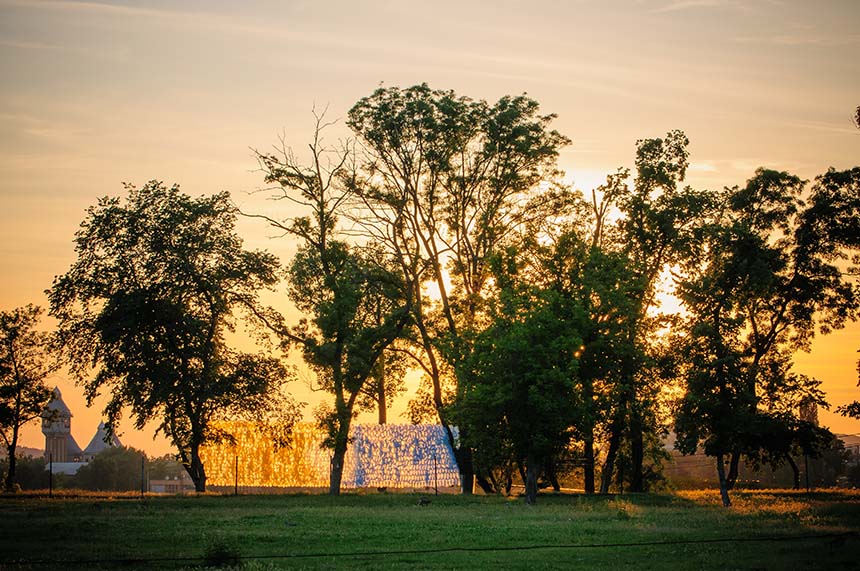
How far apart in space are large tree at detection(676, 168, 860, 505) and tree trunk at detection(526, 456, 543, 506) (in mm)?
7963

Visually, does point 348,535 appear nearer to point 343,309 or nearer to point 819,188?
point 343,309

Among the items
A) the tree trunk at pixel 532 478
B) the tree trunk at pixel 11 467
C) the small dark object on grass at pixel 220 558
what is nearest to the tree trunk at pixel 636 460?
the tree trunk at pixel 532 478

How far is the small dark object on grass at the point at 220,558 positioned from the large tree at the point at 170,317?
30.3 m

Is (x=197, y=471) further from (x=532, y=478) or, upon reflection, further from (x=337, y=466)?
(x=532, y=478)

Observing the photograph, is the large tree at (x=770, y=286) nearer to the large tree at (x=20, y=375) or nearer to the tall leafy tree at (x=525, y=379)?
the tall leafy tree at (x=525, y=379)

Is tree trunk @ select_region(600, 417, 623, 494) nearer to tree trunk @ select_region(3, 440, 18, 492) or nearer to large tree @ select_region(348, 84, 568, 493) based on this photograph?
large tree @ select_region(348, 84, 568, 493)

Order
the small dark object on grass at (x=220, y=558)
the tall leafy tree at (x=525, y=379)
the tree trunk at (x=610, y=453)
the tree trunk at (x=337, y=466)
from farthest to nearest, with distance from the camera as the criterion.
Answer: the tree trunk at (x=610, y=453)
the tree trunk at (x=337, y=466)
the tall leafy tree at (x=525, y=379)
the small dark object on grass at (x=220, y=558)

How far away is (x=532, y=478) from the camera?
1986 inches

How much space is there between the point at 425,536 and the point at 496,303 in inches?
971

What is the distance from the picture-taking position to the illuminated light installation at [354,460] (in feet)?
214

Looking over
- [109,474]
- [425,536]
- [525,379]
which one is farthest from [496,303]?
[109,474]

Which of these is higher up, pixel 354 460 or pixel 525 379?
pixel 525 379

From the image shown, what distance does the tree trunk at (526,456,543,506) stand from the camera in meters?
49.6

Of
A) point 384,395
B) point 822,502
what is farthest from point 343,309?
point 822,502
